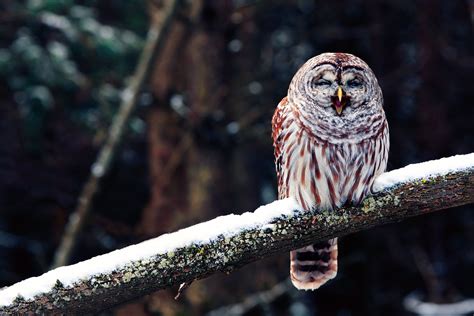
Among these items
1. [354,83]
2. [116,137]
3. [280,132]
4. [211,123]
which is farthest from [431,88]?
[354,83]

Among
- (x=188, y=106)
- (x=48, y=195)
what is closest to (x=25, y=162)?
(x=48, y=195)

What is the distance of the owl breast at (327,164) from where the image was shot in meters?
3.56

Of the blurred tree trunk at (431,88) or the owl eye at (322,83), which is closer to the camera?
the owl eye at (322,83)

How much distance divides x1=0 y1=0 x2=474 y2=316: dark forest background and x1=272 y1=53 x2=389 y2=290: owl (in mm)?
2385

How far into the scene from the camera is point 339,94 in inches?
144

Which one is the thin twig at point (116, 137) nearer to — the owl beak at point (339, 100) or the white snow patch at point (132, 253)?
the owl beak at point (339, 100)

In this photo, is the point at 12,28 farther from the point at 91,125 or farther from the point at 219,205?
the point at 219,205

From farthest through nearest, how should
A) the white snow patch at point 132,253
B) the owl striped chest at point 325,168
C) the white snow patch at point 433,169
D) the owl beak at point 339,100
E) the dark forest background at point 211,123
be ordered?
the dark forest background at point 211,123 → the owl beak at point 339,100 → the owl striped chest at point 325,168 → the white snow patch at point 433,169 → the white snow patch at point 132,253

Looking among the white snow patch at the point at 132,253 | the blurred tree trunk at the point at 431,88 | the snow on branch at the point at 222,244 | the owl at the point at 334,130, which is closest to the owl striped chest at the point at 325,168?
the owl at the point at 334,130

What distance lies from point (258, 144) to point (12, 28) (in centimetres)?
274

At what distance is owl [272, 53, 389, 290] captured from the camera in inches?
142

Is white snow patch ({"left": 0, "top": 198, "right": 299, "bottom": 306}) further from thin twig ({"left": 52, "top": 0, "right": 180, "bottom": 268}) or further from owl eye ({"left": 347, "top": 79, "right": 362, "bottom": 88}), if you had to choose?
thin twig ({"left": 52, "top": 0, "right": 180, "bottom": 268})

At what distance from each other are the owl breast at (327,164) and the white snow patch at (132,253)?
22.6 inches

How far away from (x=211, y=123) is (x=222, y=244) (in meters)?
3.44
